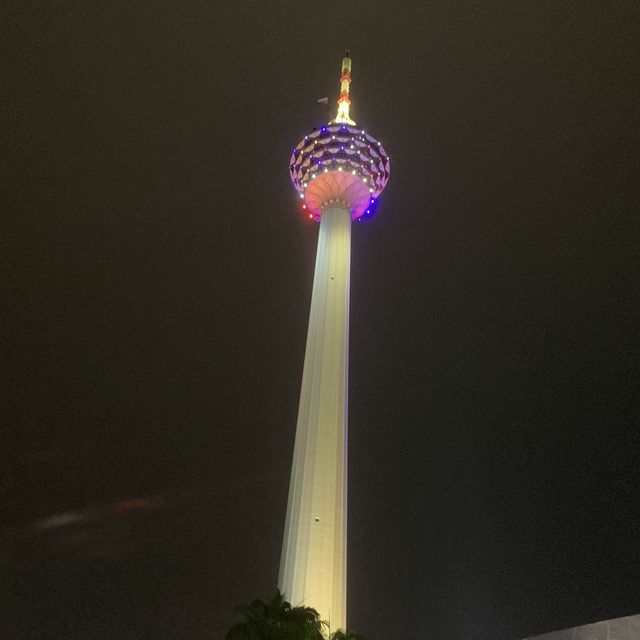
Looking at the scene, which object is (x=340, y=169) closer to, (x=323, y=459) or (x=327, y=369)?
(x=327, y=369)

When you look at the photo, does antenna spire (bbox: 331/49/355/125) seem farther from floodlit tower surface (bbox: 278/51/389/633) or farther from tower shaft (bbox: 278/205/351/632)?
tower shaft (bbox: 278/205/351/632)

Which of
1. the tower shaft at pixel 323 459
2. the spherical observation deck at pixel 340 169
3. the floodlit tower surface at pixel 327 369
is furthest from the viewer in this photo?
the spherical observation deck at pixel 340 169

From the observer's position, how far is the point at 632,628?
28969mm

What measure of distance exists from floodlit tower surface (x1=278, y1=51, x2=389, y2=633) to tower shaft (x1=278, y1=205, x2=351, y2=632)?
1.7 inches

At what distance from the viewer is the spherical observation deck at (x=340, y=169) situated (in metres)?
42.1

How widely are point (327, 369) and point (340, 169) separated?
13.8 metres

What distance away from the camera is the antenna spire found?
43.2m

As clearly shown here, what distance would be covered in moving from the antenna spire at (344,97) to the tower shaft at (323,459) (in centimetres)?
686

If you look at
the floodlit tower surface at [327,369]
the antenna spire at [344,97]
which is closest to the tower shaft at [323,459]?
the floodlit tower surface at [327,369]

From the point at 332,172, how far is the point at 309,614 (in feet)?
94.2

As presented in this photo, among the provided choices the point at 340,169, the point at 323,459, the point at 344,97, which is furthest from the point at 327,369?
the point at 344,97

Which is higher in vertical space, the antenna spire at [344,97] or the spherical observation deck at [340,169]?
the antenna spire at [344,97]

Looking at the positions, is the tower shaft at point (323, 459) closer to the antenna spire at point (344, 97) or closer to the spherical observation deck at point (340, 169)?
the spherical observation deck at point (340, 169)

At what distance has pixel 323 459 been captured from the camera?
32.5 metres
